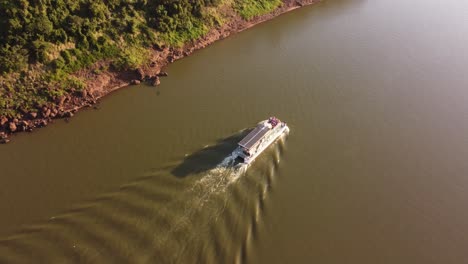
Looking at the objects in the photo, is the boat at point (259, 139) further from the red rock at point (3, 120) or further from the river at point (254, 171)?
the red rock at point (3, 120)

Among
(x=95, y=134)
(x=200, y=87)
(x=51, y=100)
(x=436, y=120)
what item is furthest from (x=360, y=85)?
(x=51, y=100)

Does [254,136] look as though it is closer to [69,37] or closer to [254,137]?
[254,137]

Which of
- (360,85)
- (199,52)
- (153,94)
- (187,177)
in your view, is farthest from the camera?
(199,52)

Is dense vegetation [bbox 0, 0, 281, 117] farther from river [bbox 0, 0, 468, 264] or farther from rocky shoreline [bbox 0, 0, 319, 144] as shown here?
river [bbox 0, 0, 468, 264]

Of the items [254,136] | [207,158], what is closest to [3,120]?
[207,158]

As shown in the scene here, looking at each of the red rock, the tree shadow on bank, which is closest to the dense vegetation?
the red rock

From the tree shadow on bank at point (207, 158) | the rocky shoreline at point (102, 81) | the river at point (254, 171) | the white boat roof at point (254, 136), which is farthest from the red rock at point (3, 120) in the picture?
the white boat roof at point (254, 136)

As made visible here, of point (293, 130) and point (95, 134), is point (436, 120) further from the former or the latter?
point (95, 134)
